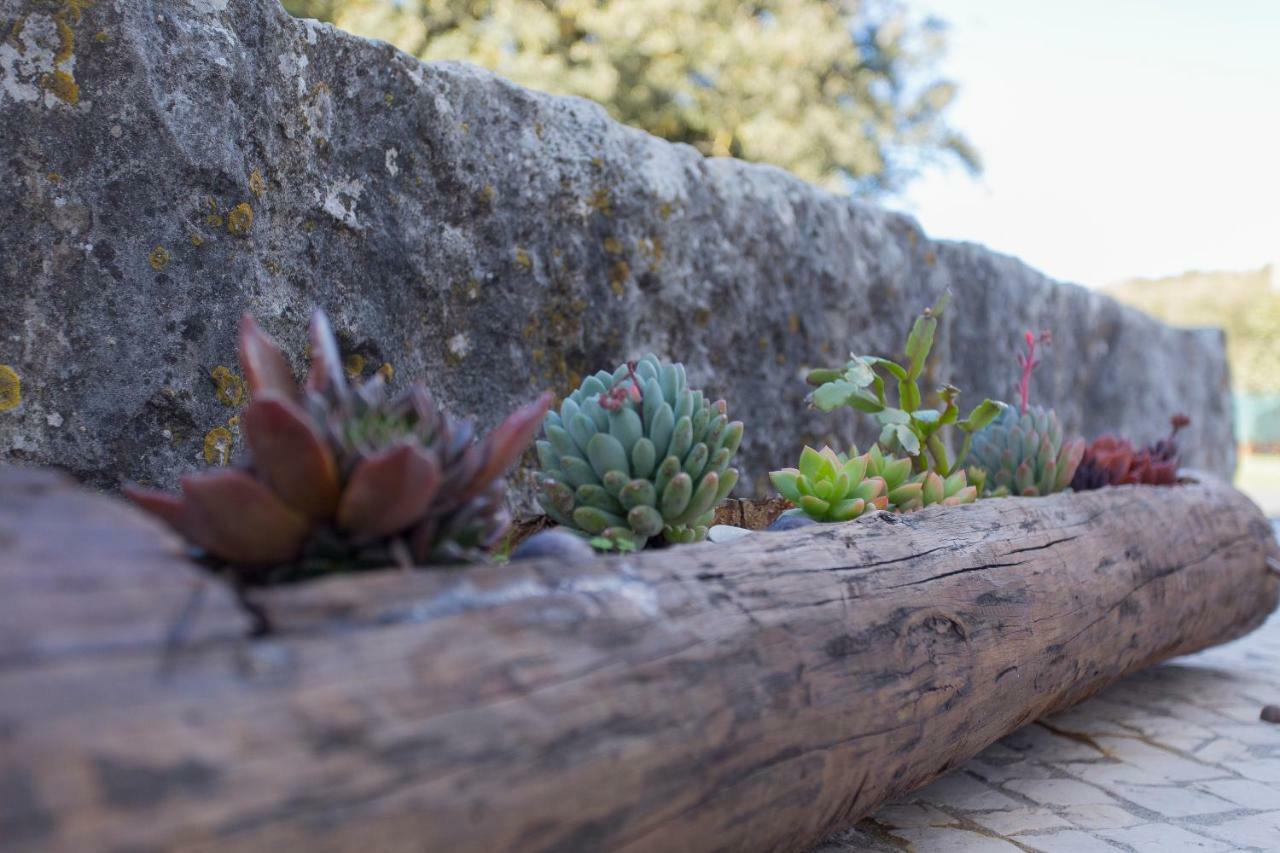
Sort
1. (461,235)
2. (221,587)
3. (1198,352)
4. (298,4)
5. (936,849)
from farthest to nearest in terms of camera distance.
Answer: (298,4) < (1198,352) < (461,235) < (936,849) < (221,587)

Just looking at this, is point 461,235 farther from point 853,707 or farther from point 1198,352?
point 1198,352

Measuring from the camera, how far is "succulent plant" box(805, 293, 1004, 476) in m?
2.30

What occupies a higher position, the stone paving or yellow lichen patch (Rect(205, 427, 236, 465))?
yellow lichen patch (Rect(205, 427, 236, 465))

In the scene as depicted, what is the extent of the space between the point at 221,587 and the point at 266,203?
1260 mm

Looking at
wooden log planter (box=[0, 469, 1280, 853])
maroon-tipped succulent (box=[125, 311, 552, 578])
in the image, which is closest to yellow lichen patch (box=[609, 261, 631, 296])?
wooden log planter (box=[0, 469, 1280, 853])

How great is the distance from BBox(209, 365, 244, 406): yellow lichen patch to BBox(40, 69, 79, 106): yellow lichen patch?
0.51 metres

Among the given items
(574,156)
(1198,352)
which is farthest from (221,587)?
(1198,352)

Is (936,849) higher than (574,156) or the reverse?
the reverse

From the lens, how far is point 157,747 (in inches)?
29.4

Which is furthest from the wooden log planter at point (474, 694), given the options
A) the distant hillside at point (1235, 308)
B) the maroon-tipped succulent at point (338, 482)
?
the distant hillside at point (1235, 308)

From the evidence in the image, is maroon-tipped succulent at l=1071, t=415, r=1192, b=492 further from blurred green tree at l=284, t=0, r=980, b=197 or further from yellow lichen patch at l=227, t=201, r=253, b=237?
blurred green tree at l=284, t=0, r=980, b=197

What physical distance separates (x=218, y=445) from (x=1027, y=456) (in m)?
1.98

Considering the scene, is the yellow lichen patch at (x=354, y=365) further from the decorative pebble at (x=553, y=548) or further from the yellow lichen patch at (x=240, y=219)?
the decorative pebble at (x=553, y=548)

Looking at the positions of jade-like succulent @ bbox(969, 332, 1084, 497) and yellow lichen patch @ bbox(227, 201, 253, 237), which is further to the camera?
jade-like succulent @ bbox(969, 332, 1084, 497)
